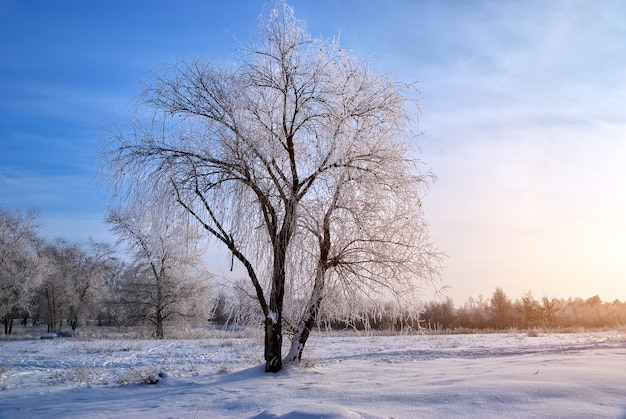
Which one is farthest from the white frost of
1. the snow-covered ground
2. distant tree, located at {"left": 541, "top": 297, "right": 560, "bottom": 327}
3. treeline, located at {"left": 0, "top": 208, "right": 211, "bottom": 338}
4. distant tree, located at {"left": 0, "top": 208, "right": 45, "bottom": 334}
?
distant tree, located at {"left": 541, "top": 297, "right": 560, "bottom": 327}

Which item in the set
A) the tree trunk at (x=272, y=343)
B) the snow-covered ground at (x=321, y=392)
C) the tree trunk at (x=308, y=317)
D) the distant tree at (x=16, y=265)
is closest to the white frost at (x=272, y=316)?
the tree trunk at (x=272, y=343)

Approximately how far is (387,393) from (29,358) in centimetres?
1332

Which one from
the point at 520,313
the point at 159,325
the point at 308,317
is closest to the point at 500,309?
the point at 520,313

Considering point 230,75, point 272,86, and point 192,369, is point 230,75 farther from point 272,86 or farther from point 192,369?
point 192,369

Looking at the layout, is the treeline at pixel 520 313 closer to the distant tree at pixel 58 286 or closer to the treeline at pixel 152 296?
the treeline at pixel 152 296

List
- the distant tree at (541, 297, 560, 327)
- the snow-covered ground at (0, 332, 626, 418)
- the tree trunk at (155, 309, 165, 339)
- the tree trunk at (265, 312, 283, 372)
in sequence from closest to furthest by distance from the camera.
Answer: the snow-covered ground at (0, 332, 626, 418)
the tree trunk at (265, 312, 283, 372)
the tree trunk at (155, 309, 165, 339)
the distant tree at (541, 297, 560, 327)

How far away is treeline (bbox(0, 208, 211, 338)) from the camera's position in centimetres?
3006

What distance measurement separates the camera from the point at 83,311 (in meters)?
44.5

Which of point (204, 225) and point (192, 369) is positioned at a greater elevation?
point (204, 225)

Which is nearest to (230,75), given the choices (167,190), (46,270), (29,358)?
(167,190)

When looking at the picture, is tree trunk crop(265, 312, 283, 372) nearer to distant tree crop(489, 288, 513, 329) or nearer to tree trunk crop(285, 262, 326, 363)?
tree trunk crop(285, 262, 326, 363)

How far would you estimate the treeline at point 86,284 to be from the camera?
30.1 metres

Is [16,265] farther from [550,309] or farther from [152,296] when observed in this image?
[550,309]

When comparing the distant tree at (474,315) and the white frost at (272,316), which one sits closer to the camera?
the white frost at (272,316)
